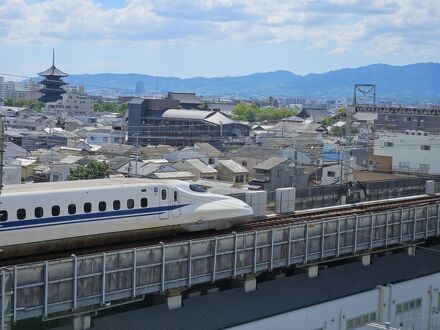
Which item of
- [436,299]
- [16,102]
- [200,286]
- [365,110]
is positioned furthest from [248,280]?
[16,102]

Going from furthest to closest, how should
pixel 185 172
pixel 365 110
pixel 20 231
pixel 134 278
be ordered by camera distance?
pixel 185 172 < pixel 365 110 < pixel 20 231 < pixel 134 278

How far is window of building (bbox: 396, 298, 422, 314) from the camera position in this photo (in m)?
16.5

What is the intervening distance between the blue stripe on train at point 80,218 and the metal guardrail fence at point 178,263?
208 centimetres

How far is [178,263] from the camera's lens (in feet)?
38.1

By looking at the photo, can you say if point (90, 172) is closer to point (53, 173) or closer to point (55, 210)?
point (53, 173)

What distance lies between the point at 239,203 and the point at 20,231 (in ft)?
16.4

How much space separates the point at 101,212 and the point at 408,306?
8.23m

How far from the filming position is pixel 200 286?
12719mm

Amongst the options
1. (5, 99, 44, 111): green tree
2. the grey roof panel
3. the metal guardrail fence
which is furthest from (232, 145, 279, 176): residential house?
(5, 99, 44, 111): green tree

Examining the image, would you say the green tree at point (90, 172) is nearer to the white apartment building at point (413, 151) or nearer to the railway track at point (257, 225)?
the white apartment building at point (413, 151)

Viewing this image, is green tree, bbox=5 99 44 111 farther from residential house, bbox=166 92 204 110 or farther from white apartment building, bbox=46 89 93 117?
residential house, bbox=166 92 204 110

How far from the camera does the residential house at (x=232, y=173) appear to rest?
41.7 m

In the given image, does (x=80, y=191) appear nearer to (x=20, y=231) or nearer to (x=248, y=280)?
(x=20, y=231)

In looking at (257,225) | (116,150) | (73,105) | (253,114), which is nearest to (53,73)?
(73,105)
